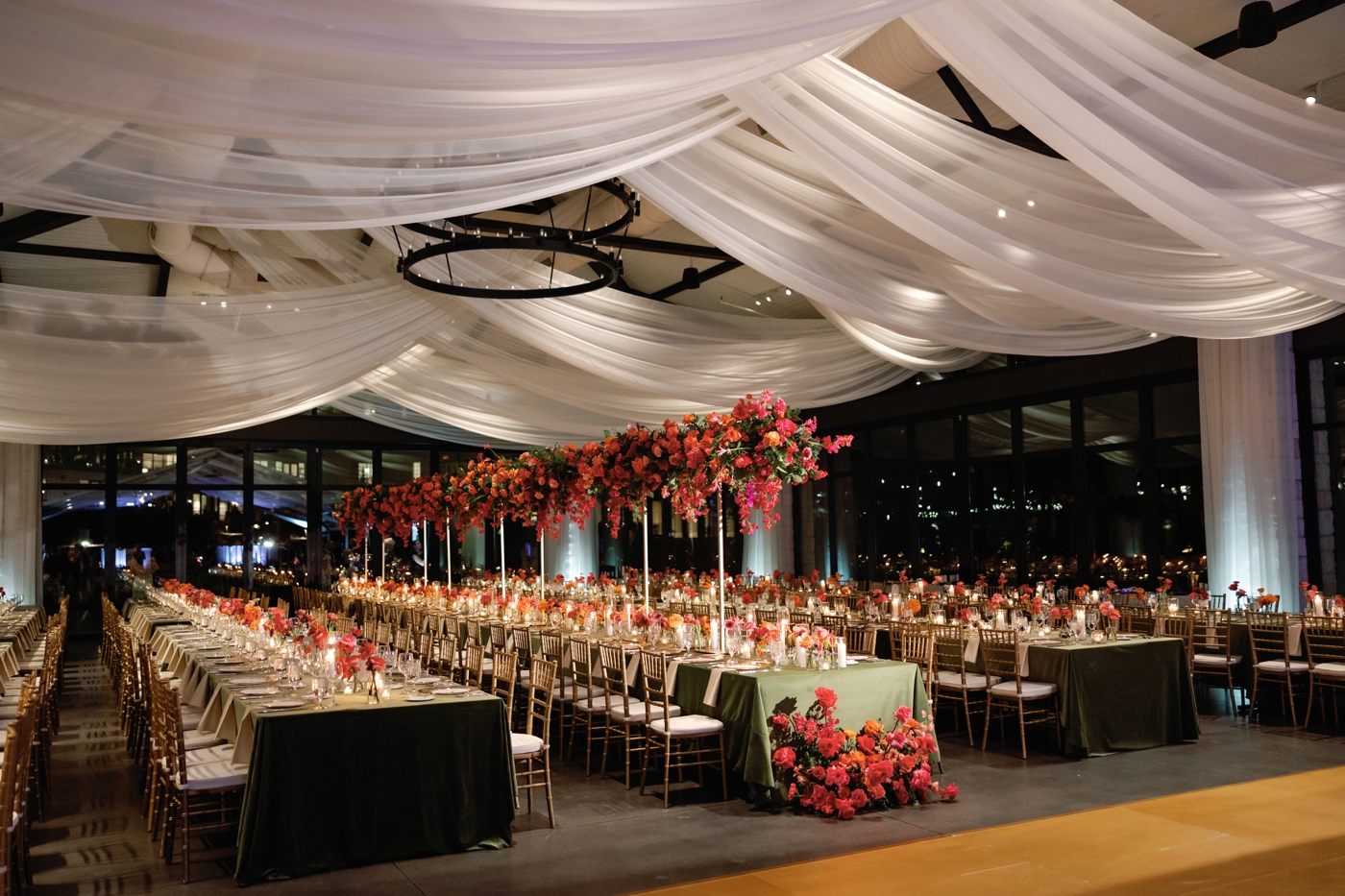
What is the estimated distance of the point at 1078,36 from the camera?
4.21m

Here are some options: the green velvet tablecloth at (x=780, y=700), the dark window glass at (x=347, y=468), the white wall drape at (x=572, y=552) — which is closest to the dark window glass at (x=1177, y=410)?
the green velvet tablecloth at (x=780, y=700)

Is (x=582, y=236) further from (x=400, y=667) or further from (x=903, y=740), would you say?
(x=903, y=740)

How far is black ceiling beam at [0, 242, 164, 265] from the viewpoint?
1231 cm

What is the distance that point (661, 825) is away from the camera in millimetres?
5855

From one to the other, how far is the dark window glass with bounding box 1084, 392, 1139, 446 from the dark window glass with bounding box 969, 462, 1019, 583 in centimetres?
132

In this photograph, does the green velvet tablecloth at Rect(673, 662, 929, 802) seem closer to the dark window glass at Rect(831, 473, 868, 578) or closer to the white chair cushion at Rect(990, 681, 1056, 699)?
the white chair cushion at Rect(990, 681, 1056, 699)

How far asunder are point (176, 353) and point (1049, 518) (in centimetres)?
999

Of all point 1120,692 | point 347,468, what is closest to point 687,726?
point 1120,692

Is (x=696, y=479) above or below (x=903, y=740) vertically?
above

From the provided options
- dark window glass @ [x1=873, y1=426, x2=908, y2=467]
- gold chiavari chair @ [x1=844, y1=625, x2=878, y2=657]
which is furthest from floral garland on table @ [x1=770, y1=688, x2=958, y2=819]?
dark window glass @ [x1=873, y1=426, x2=908, y2=467]

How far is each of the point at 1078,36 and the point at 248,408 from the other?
8589mm

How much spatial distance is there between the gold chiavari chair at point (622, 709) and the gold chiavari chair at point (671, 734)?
2.8 inches

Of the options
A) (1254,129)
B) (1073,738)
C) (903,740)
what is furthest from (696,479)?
(1254,129)

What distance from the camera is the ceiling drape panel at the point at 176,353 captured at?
26.0 feet
